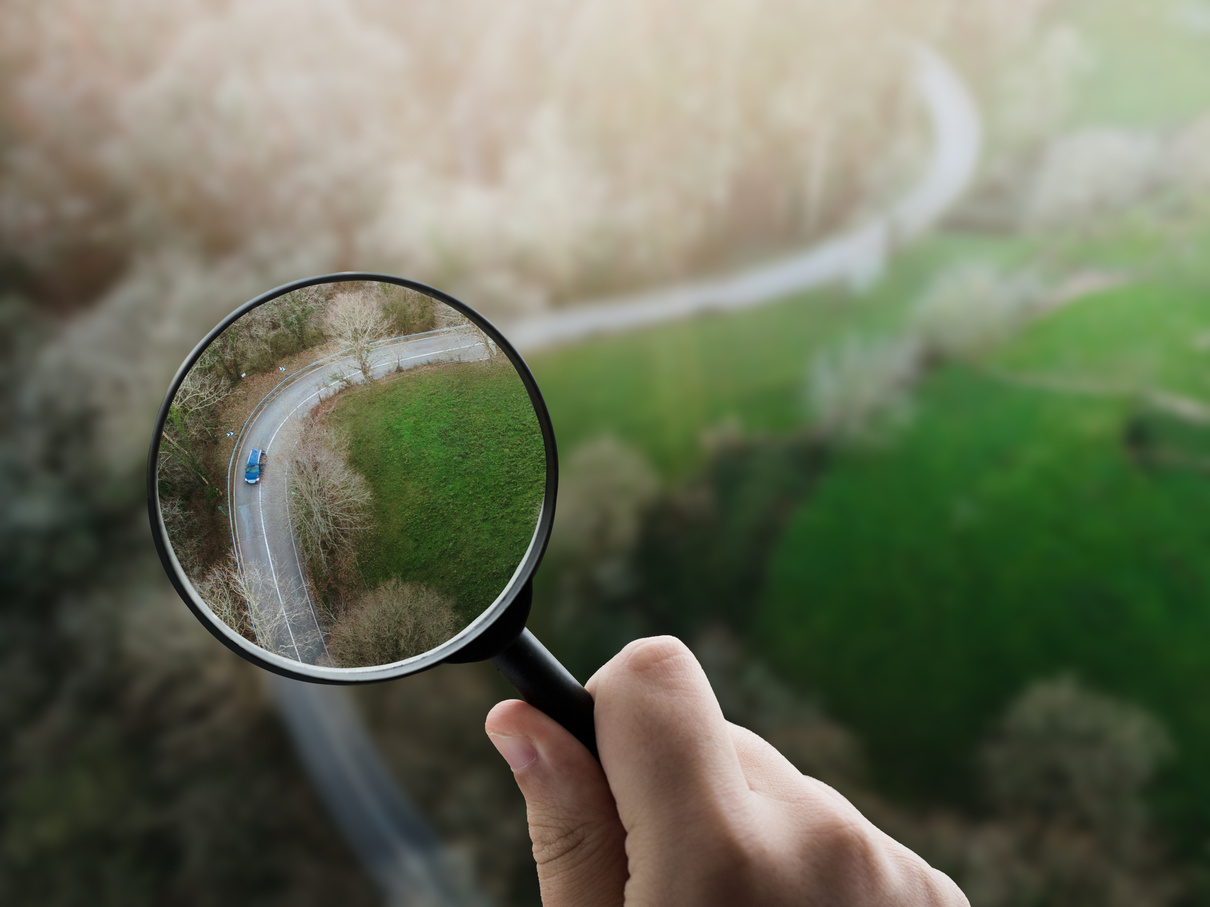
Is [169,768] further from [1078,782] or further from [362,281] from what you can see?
[1078,782]

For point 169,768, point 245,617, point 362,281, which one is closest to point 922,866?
point 245,617

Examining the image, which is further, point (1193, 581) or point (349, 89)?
point (349, 89)

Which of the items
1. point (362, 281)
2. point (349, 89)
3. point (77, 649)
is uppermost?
point (349, 89)

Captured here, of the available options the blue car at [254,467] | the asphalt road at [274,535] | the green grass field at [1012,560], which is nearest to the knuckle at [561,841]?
the asphalt road at [274,535]

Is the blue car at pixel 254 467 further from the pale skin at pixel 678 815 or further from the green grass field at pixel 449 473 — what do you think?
the pale skin at pixel 678 815

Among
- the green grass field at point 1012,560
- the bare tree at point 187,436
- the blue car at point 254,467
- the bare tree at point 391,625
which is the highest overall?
the bare tree at point 187,436

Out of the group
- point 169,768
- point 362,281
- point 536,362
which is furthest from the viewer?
point 536,362

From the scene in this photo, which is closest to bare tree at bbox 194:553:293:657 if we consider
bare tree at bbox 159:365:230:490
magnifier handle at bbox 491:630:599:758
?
bare tree at bbox 159:365:230:490
